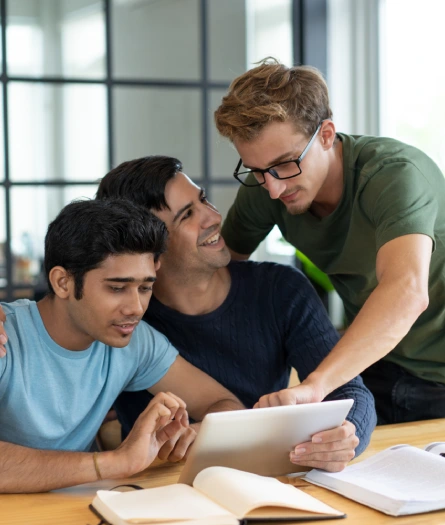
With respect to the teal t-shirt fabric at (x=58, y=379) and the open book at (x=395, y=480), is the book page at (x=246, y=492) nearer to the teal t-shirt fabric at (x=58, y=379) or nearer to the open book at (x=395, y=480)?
the open book at (x=395, y=480)

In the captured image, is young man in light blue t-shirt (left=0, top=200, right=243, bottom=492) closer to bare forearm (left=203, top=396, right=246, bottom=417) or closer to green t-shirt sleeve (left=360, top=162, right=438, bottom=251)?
bare forearm (left=203, top=396, right=246, bottom=417)

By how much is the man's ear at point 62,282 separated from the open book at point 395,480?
2.21ft

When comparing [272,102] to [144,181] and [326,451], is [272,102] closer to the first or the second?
[144,181]

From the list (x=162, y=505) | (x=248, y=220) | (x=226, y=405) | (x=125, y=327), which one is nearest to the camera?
(x=162, y=505)

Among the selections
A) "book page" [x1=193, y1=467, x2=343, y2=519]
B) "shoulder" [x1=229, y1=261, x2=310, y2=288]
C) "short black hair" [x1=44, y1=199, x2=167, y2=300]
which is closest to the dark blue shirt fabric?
"shoulder" [x1=229, y1=261, x2=310, y2=288]

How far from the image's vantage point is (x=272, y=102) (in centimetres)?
179

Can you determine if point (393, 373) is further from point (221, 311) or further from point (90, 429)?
point (90, 429)

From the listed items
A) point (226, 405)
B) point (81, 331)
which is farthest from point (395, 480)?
point (81, 331)

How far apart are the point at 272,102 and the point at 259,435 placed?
80cm

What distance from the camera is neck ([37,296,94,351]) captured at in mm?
1720

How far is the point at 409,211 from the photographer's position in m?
1.65

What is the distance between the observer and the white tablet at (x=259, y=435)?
1337 millimetres

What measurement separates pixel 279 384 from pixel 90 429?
1.76 feet

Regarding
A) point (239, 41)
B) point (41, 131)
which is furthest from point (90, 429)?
point (239, 41)
